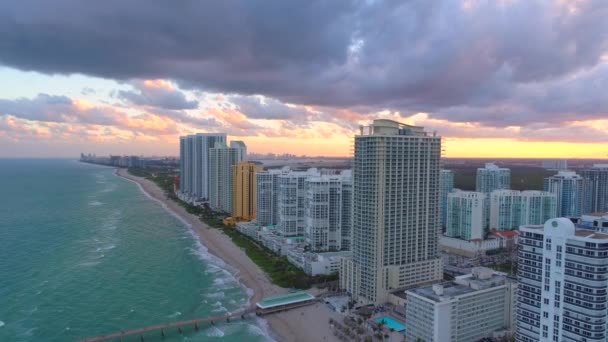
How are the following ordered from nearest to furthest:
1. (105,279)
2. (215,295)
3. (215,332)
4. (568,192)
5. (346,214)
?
(215,332), (215,295), (105,279), (346,214), (568,192)

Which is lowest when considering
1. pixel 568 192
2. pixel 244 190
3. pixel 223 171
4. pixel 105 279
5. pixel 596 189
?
pixel 105 279

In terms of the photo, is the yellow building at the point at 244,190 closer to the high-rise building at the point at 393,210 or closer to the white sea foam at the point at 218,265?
the white sea foam at the point at 218,265

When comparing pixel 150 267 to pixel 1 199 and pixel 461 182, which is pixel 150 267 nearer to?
pixel 1 199

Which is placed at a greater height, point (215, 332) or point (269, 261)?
point (269, 261)

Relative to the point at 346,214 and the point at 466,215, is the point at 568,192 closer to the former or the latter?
the point at 466,215

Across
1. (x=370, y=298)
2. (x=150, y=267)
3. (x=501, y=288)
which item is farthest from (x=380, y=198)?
(x=150, y=267)

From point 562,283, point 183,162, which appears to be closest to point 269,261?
point 562,283

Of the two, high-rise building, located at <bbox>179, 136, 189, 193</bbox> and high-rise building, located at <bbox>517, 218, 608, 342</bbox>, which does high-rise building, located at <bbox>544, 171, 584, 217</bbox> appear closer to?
high-rise building, located at <bbox>517, 218, 608, 342</bbox>

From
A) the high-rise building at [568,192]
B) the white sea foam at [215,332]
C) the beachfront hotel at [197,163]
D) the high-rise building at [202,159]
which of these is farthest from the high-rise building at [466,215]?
the beachfront hotel at [197,163]
